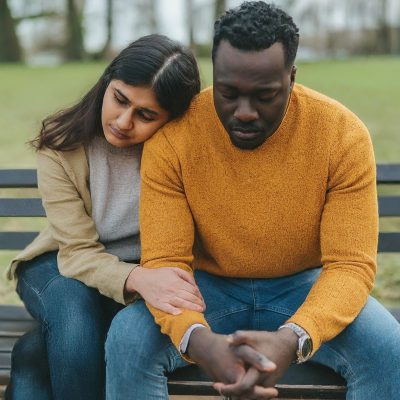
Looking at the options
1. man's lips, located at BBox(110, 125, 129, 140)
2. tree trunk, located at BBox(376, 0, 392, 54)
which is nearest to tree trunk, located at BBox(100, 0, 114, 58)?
tree trunk, located at BBox(376, 0, 392, 54)

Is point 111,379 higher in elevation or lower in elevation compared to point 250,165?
lower

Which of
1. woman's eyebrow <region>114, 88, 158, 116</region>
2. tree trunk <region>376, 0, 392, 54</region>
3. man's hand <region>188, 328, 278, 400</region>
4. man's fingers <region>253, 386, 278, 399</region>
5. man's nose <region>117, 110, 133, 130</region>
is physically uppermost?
woman's eyebrow <region>114, 88, 158, 116</region>

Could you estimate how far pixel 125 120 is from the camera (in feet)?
8.45

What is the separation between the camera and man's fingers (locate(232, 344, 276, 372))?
210 cm

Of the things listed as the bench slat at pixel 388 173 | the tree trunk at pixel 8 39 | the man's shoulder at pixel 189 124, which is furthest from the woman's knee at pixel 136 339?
the tree trunk at pixel 8 39

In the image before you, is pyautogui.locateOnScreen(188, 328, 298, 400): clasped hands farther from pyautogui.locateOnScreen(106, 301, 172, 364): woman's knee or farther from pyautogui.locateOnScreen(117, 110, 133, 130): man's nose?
pyautogui.locateOnScreen(117, 110, 133, 130): man's nose

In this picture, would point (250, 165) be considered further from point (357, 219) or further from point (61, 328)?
point (61, 328)

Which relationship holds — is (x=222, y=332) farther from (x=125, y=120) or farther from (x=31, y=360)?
(x=125, y=120)

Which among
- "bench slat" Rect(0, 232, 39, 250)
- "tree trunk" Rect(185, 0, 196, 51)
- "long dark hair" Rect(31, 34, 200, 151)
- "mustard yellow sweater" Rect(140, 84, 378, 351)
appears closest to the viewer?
"mustard yellow sweater" Rect(140, 84, 378, 351)

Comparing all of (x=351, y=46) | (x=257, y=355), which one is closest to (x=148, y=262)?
(x=257, y=355)

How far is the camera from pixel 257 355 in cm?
212

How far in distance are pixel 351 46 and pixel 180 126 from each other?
68.2 ft

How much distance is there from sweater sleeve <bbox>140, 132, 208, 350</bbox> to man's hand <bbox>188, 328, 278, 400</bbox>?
0.36m

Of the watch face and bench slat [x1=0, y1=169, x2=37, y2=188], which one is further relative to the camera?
bench slat [x1=0, y1=169, x2=37, y2=188]
